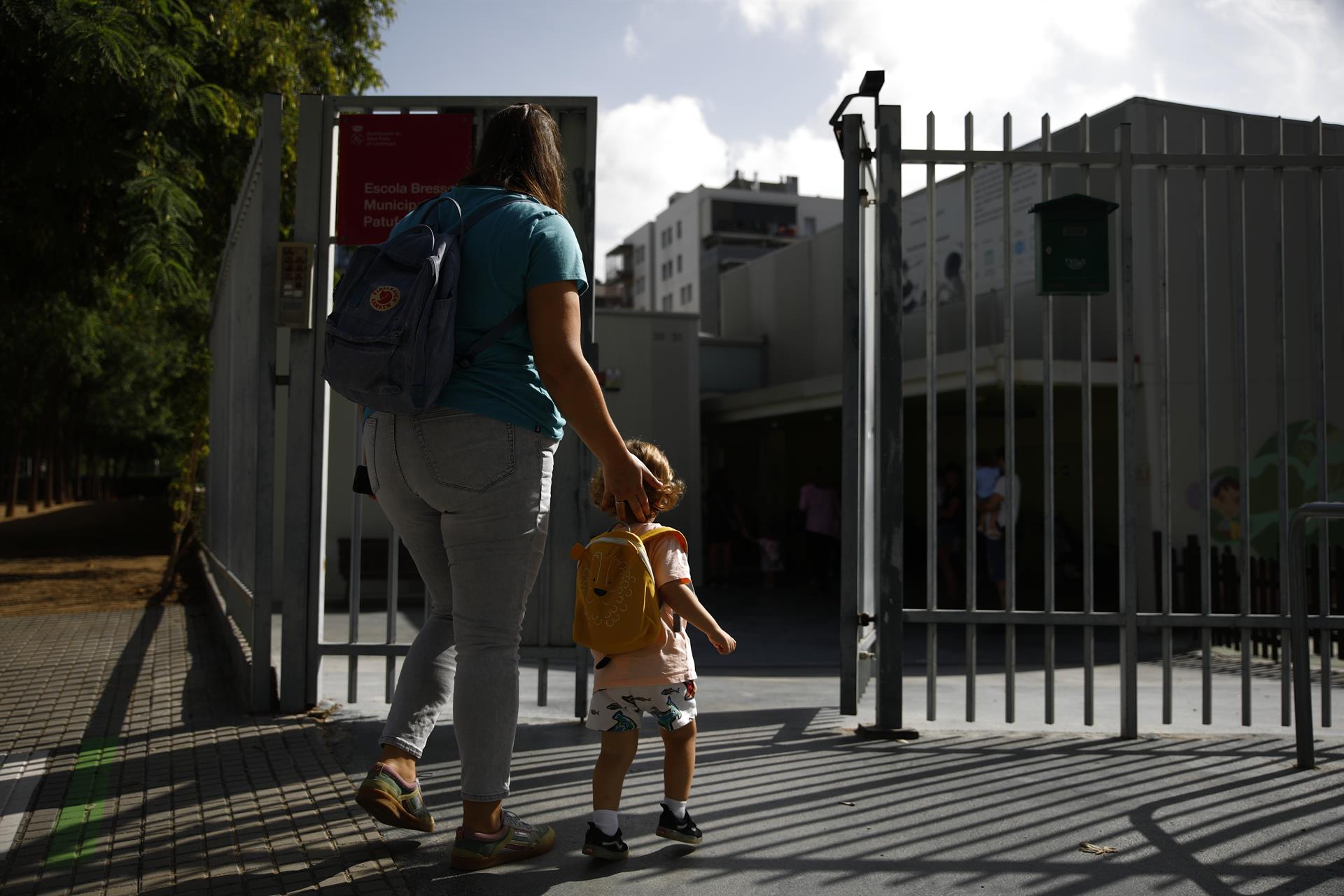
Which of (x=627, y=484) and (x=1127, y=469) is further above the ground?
(x=1127, y=469)

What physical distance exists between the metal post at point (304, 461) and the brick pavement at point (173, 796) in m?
0.24

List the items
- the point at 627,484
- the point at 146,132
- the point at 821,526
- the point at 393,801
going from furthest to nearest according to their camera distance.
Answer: the point at 821,526 → the point at 146,132 → the point at 393,801 → the point at 627,484

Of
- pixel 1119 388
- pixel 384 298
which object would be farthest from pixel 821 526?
pixel 384 298

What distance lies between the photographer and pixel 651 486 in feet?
9.73

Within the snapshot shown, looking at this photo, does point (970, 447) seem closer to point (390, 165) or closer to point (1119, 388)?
point (1119, 388)

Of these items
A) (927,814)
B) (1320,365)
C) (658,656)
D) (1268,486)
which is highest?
(1320,365)

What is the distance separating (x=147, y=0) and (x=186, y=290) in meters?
2.21

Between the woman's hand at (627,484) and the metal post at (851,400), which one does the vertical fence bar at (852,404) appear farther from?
the woman's hand at (627,484)

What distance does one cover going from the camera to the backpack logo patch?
2.76 meters

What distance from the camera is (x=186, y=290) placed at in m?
8.84

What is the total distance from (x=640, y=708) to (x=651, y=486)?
23.7 inches

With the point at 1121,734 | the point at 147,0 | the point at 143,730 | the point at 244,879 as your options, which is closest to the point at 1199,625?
the point at 1121,734

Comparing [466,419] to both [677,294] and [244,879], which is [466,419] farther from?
[677,294]

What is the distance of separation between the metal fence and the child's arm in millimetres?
2482
